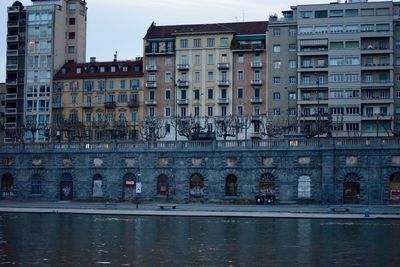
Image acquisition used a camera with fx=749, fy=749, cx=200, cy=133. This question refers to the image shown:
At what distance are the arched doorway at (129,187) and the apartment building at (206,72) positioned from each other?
29.4 meters

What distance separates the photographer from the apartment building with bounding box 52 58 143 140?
410 feet

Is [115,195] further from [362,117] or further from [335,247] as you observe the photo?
[335,247]

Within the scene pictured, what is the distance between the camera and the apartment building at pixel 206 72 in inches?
4749

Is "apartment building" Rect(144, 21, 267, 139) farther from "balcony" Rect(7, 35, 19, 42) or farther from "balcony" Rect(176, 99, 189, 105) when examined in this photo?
"balcony" Rect(7, 35, 19, 42)

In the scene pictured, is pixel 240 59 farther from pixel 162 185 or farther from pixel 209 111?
pixel 162 185

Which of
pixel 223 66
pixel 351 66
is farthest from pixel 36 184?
pixel 351 66

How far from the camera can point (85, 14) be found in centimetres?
13862

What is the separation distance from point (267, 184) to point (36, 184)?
2990 cm

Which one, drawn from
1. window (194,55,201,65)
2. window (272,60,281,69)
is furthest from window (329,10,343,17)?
window (194,55,201,65)

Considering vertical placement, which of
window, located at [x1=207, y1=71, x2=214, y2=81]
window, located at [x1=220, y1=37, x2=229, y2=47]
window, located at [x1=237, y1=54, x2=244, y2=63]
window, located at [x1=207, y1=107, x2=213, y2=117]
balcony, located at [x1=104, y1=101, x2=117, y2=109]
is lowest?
window, located at [x1=207, y1=107, x2=213, y2=117]

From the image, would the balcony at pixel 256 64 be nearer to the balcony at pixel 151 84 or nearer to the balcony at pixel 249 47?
the balcony at pixel 249 47

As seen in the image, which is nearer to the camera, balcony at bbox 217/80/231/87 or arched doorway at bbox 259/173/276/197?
arched doorway at bbox 259/173/276/197

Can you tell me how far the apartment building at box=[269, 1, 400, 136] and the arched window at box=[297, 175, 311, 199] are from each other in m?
29.1

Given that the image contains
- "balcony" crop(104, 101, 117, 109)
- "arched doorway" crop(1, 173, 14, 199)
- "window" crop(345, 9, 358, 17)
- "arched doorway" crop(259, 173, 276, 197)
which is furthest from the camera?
"balcony" crop(104, 101, 117, 109)
